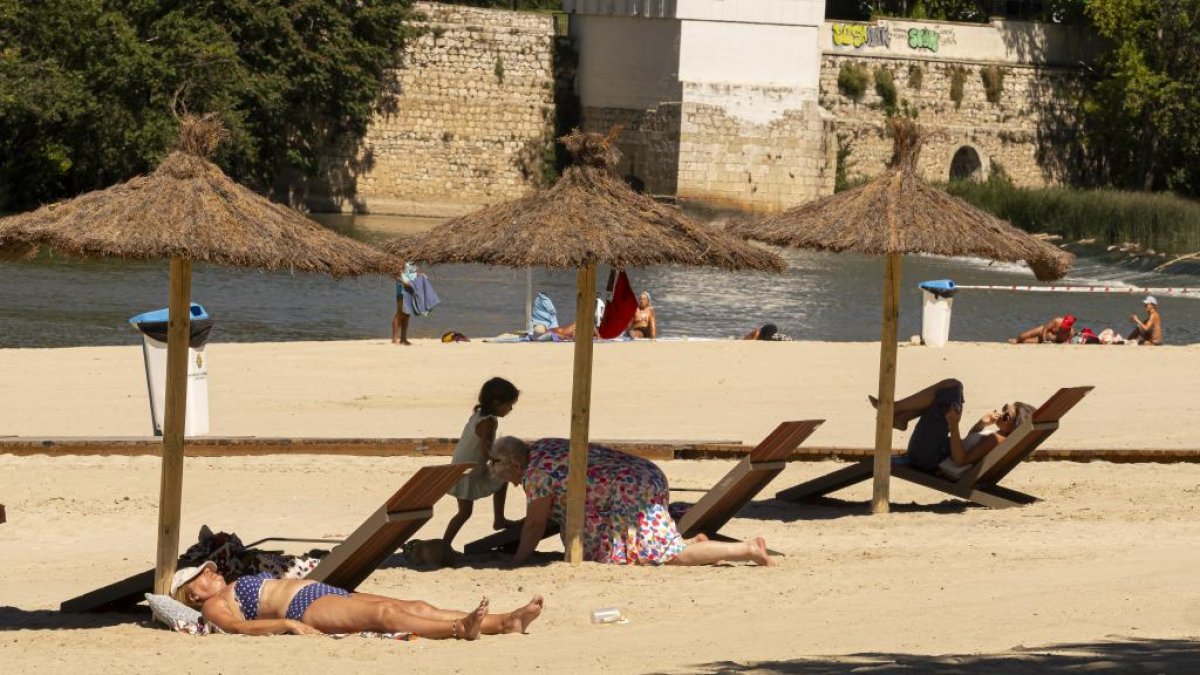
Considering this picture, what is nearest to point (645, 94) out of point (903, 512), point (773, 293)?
point (773, 293)

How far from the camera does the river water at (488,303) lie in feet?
76.9

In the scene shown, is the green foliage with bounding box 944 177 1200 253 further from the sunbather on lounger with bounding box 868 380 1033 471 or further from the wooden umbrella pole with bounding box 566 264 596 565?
the wooden umbrella pole with bounding box 566 264 596 565

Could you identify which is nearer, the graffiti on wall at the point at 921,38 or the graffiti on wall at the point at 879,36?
the graffiti on wall at the point at 879,36

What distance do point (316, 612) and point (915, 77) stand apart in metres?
41.2

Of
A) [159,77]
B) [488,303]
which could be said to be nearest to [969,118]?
[159,77]

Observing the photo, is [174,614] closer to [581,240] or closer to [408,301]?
[581,240]

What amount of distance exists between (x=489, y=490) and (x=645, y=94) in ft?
118

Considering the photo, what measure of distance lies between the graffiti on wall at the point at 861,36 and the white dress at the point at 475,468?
38.3 metres

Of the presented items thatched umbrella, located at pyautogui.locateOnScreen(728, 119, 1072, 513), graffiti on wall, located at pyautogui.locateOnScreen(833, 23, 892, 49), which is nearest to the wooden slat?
thatched umbrella, located at pyautogui.locateOnScreen(728, 119, 1072, 513)

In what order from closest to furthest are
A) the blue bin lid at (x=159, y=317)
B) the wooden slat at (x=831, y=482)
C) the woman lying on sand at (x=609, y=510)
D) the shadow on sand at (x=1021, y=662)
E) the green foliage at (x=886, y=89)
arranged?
the shadow on sand at (x=1021, y=662) < the woman lying on sand at (x=609, y=510) < the wooden slat at (x=831, y=482) < the blue bin lid at (x=159, y=317) < the green foliage at (x=886, y=89)

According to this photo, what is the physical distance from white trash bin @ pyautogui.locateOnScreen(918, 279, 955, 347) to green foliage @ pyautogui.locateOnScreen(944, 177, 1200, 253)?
18755 mm

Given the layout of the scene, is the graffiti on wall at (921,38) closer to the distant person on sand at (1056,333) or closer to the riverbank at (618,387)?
the distant person on sand at (1056,333)

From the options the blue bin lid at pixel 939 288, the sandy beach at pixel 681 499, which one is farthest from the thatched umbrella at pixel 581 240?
the blue bin lid at pixel 939 288

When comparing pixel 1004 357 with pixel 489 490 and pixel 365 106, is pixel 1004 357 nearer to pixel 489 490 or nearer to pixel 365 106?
pixel 489 490
